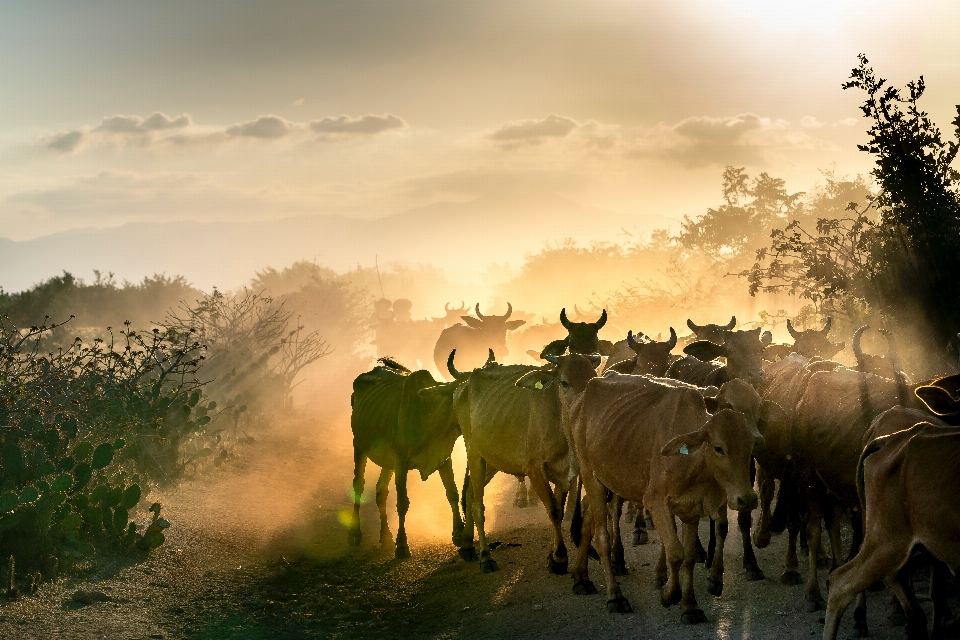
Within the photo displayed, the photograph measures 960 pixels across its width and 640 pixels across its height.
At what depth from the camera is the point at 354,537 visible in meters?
13.0

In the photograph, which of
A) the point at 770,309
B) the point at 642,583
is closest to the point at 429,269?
the point at 770,309

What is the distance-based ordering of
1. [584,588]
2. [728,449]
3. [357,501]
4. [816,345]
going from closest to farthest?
[728,449] < [584,588] < [816,345] < [357,501]

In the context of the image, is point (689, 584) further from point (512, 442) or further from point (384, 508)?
point (384, 508)

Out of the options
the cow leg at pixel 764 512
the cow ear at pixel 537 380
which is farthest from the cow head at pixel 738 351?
the cow ear at pixel 537 380

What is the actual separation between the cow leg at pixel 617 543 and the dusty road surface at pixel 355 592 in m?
0.19

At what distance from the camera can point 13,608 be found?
9312 millimetres

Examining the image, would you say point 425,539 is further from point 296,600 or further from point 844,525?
point 844,525

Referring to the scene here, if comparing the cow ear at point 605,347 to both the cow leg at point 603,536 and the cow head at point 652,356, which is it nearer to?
the cow head at point 652,356

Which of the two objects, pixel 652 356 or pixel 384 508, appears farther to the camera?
pixel 384 508

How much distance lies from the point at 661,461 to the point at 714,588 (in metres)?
1.40

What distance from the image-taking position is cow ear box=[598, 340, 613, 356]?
14605 millimetres

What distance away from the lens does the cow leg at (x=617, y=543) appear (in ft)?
33.8

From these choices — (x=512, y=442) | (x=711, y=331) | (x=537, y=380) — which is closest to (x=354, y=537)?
(x=512, y=442)

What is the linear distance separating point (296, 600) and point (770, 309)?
128ft
